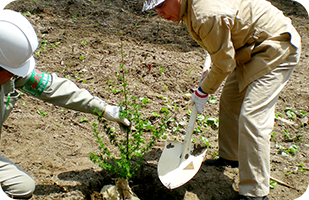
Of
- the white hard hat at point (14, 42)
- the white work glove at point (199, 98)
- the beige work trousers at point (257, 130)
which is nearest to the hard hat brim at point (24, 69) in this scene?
the white hard hat at point (14, 42)

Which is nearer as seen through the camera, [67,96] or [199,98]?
[67,96]

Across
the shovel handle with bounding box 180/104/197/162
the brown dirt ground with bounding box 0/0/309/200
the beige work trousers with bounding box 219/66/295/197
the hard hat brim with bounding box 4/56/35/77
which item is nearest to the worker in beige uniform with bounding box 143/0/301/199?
the beige work trousers with bounding box 219/66/295/197

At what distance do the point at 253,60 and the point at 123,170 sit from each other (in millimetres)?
1479

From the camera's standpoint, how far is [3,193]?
2.24m

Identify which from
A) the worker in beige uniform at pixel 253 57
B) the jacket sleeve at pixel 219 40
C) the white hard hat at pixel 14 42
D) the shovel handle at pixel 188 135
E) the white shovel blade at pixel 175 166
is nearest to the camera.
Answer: the white hard hat at pixel 14 42

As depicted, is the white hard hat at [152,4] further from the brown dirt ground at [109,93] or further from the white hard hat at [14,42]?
the brown dirt ground at [109,93]

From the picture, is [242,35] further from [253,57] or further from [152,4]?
→ [152,4]

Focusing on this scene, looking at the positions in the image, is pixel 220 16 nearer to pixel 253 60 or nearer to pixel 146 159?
pixel 253 60

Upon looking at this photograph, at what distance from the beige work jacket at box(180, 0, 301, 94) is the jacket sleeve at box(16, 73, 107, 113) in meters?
1.05

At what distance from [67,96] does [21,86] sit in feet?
1.27


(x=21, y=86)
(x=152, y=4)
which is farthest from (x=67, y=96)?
(x=152, y=4)

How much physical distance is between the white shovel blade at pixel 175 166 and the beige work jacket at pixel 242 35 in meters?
0.78

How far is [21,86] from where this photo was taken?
2.39m

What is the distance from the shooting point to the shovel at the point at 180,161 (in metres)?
2.62
